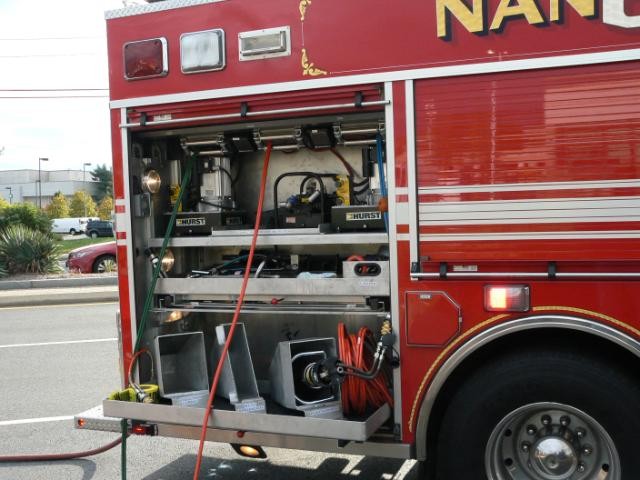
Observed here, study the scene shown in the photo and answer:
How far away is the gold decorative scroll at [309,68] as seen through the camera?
357cm

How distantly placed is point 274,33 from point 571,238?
183cm

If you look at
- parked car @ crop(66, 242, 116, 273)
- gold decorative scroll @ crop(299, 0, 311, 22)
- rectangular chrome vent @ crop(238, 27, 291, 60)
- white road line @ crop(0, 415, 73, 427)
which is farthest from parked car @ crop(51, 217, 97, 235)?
gold decorative scroll @ crop(299, 0, 311, 22)

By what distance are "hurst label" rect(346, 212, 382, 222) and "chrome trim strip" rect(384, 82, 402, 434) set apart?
1.36 feet

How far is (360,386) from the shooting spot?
3.58 meters

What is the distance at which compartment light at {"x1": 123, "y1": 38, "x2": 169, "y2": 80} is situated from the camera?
393 cm

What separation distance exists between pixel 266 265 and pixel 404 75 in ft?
5.03

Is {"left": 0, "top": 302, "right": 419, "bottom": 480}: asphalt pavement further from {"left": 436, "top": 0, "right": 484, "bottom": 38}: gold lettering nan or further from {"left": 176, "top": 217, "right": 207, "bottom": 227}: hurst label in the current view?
{"left": 436, "top": 0, "right": 484, "bottom": 38}: gold lettering nan

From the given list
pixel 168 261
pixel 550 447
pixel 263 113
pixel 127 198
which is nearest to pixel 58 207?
pixel 168 261

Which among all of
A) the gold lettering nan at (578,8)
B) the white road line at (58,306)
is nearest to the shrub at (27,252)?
the white road line at (58,306)

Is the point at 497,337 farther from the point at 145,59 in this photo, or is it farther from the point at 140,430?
the point at 145,59

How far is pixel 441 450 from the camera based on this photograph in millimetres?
3369

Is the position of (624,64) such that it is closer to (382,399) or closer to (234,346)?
(382,399)

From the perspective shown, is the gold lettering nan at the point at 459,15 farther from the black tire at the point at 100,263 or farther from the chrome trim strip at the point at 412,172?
the black tire at the point at 100,263

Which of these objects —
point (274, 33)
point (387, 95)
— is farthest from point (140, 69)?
point (387, 95)
